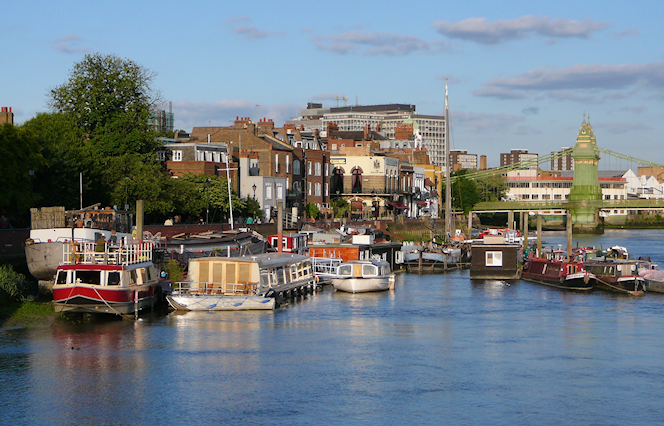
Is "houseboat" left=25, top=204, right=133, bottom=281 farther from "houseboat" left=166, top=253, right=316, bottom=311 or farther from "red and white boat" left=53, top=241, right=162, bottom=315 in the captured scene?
"houseboat" left=166, top=253, right=316, bottom=311

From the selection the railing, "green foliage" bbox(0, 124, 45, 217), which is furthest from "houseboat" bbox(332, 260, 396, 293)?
"green foliage" bbox(0, 124, 45, 217)

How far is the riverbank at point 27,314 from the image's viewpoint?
1491 inches

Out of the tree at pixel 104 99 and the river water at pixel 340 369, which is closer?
the river water at pixel 340 369

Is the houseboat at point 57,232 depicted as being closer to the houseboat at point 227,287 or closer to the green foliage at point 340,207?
the houseboat at point 227,287

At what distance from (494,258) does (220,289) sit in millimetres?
27296

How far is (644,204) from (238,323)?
417 feet

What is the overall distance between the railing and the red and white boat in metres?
3.16

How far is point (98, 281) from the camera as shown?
38969 millimetres

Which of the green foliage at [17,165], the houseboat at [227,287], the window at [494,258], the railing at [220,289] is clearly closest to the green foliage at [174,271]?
the houseboat at [227,287]

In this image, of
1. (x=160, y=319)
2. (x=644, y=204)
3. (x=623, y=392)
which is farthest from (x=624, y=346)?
(x=644, y=204)

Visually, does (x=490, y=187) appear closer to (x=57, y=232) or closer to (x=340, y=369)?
(x=57, y=232)

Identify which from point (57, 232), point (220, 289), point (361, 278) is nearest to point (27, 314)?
point (57, 232)

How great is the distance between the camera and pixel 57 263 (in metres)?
42.1

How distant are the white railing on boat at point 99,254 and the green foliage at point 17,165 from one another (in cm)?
1057
